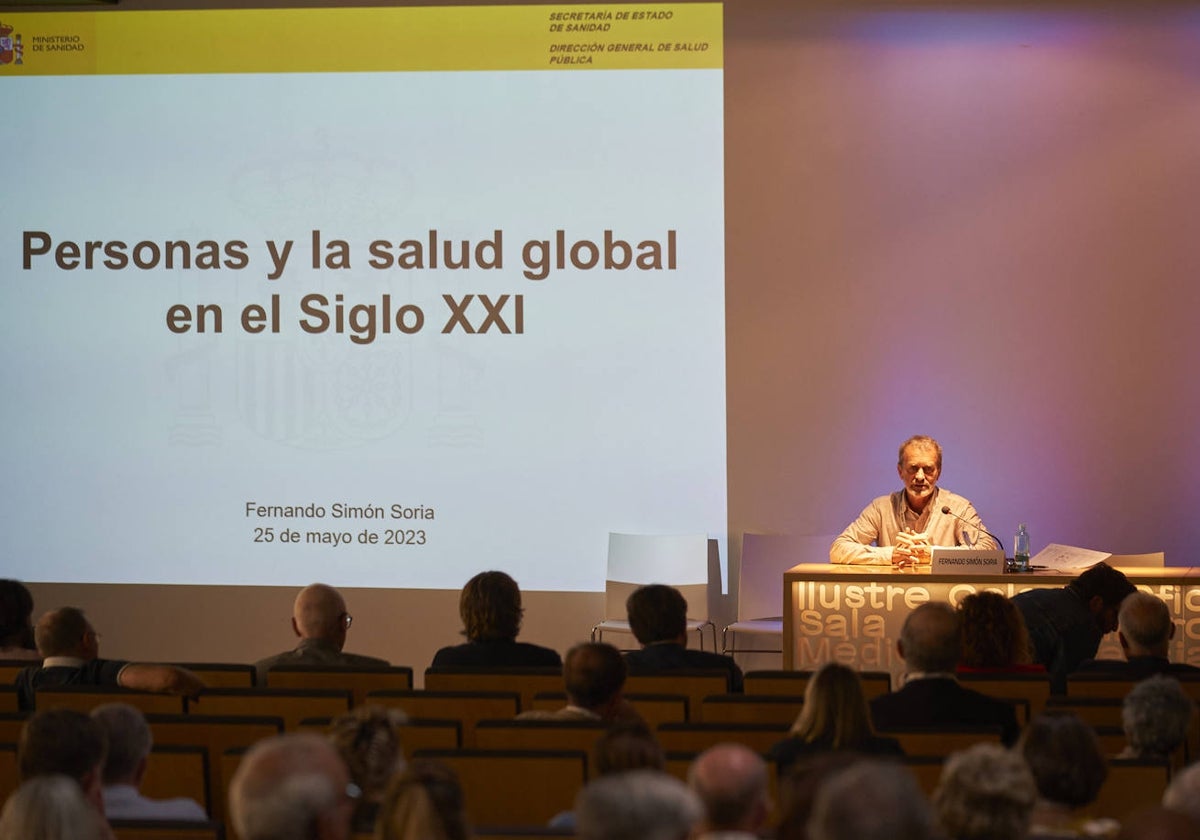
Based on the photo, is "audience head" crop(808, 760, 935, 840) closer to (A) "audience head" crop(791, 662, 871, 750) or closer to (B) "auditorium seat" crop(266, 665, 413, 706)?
(A) "audience head" crop(791, 662, 871, 750)

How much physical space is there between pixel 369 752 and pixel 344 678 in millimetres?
1688

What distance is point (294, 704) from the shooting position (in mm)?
4199

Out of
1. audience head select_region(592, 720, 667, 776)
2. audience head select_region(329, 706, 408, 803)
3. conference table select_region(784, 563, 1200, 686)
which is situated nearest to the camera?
audience head select_region(592, 720, 667, 776)

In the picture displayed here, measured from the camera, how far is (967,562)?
21.0 ft

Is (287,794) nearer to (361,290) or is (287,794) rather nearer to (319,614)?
(319,614)

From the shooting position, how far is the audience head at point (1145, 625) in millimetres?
4805

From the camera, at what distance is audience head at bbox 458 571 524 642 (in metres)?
5.31

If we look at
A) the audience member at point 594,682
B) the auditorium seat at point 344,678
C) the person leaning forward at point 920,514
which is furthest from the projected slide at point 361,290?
the audience member at point 594,682

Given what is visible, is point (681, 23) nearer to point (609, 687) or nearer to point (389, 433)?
point (389, 433)

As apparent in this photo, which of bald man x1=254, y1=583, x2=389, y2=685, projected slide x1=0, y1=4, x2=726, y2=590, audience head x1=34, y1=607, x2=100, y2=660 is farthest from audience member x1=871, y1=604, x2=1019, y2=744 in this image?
projected slide x1=0, y1=4, x2=726, y2=590

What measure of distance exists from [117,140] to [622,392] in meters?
3.10

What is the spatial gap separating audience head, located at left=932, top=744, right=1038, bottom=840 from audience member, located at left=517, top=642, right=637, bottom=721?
4.94 feet

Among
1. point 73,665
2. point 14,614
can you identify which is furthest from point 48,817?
point 14,614

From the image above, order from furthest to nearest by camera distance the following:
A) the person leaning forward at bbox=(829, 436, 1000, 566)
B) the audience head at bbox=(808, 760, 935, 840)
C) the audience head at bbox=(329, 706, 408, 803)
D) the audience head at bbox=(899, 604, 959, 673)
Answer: the person leaning forward at bbox=(829, 436, 1000, 566) → the audience head at bbox=(899, 604, 959, 673) → the audience head at bbox=(329, 706, 408, 803) → the audience head at bbox=(808, 760, 935, 840)
